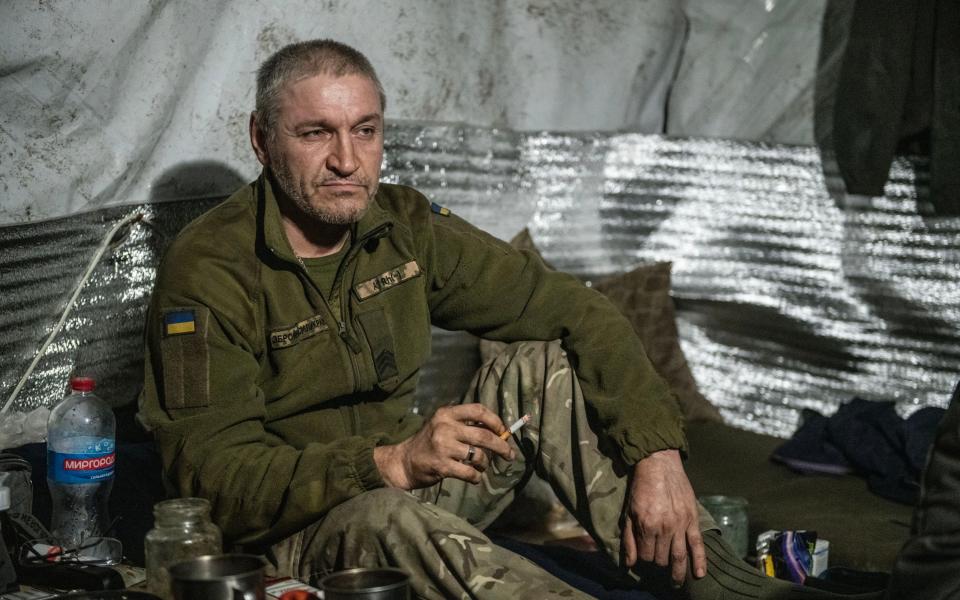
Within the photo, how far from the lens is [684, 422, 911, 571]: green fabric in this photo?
313 cm

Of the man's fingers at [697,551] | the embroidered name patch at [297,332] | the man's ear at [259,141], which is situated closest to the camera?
the man's fingers at [697,551]

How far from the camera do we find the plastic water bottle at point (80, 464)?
2520mm

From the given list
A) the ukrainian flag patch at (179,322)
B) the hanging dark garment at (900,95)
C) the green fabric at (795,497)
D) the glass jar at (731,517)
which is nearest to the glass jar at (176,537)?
the ukrainian flag patch at (179,322)

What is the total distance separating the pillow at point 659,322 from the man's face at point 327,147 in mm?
1807

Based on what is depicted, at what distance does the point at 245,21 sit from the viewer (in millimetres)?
3344

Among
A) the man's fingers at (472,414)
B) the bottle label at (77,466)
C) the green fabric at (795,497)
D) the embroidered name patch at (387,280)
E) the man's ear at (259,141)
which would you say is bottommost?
the green fabric at (795,497)

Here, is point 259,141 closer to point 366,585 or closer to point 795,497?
point 366,585

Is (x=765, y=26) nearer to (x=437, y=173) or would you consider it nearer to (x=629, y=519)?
(x=437, y=173)

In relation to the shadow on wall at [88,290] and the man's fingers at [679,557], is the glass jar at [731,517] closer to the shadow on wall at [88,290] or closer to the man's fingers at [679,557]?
the man's fingers at [679,557]

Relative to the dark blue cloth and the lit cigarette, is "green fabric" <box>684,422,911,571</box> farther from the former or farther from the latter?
the lit cigarette

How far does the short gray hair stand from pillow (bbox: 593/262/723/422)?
5.99ft

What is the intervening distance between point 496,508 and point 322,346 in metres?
0.53

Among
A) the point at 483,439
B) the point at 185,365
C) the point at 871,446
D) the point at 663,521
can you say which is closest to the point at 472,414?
the point at 483,439

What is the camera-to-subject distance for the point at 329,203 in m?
2.52
